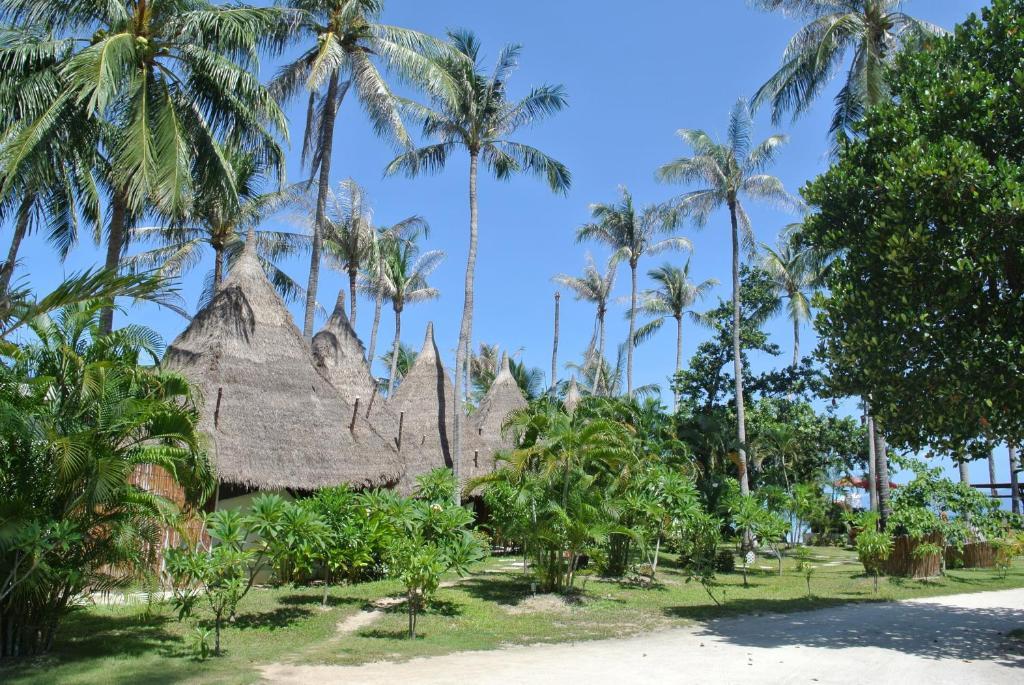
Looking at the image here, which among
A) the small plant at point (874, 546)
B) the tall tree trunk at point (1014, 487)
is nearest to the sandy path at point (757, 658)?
the small plant at point (874, 546)

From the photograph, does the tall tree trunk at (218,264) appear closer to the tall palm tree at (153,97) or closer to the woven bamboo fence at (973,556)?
the tall palm tree at (153,97)

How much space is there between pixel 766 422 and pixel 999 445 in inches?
814

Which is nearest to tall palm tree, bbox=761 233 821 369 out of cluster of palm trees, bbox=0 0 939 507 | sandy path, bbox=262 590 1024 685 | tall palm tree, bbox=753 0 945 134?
cluster of palm trees, bbox=0 0 939 507

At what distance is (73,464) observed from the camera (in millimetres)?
7855

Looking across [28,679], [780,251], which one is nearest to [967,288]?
[28,679]

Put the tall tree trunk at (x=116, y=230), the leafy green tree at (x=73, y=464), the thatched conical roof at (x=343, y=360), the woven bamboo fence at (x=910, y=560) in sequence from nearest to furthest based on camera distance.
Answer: the leafy green tree at (x=73, y=464) → the tall tree trunk at (x=116, y=230) → the woven bamboo fence at (x=910, y=560) → the thatched conical roof at (x=343, y=360)

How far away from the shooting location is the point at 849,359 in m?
11.0

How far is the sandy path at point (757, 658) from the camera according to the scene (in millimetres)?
8195

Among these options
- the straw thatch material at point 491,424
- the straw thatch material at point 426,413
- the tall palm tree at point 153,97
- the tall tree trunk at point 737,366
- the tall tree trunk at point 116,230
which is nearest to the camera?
the tall palm tree at point 153,97

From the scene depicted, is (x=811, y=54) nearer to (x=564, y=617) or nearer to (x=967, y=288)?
(x=967, y=288)

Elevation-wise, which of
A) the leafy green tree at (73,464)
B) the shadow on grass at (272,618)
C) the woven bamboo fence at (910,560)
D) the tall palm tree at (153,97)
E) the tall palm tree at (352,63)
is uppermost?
the tall palm tree at (352,63)

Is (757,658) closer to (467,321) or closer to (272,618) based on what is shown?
(272,618)

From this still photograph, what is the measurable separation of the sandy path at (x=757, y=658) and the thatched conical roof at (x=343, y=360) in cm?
1278

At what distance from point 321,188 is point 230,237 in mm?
→ 6117
